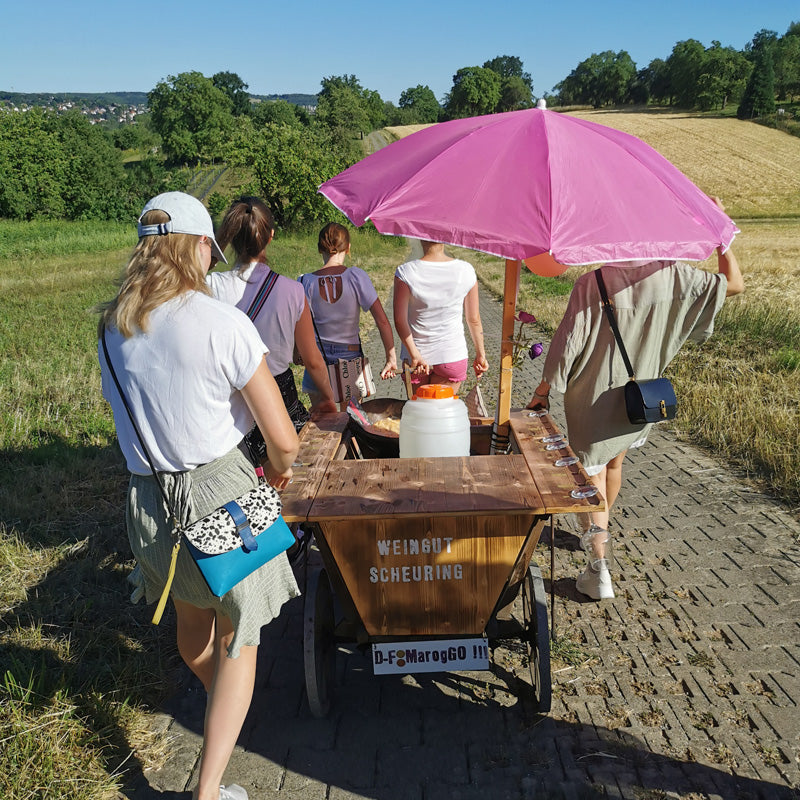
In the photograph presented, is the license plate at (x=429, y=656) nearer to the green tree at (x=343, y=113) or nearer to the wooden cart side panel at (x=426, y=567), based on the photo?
the wooden cart side panel at (x=426, y=567)

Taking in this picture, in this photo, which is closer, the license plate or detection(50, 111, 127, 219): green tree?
the license plate

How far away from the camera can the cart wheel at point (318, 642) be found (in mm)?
2848

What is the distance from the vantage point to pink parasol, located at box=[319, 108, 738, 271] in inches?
97.7

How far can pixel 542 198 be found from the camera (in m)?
2.57

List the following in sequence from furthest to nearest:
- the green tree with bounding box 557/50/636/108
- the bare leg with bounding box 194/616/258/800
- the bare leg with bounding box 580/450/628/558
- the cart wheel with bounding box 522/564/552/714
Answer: the green tree with bounding box 557/50/636/108
the bare leg with bounding box 580/450/628/558
the cart wheel with bounding box 522/564/552/714
the bare leg with bounding box 194/616/258/800

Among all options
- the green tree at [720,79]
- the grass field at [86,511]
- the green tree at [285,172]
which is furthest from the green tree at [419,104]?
the grass field at [86,511]

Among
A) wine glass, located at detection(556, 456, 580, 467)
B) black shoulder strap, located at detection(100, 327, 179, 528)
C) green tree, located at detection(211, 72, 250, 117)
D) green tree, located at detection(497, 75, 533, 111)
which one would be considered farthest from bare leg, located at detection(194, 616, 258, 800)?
green tree, located at detection(211, 72, 250, 117)

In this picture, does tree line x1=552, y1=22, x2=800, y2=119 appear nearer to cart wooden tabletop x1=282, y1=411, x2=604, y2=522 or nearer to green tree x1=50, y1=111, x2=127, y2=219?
green tree x1=50, y1=111, x2=127, y2=219

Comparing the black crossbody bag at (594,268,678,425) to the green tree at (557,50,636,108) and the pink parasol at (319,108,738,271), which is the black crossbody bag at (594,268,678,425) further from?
the green tree at (557,50,636,108)

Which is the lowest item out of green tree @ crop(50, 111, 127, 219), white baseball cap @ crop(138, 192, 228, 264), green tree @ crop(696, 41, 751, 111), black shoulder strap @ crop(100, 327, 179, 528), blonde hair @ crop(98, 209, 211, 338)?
green tree @ crop(50, 111, 127, 219)

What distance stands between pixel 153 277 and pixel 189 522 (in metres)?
0.73

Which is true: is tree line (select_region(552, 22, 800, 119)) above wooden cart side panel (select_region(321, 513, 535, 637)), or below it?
above

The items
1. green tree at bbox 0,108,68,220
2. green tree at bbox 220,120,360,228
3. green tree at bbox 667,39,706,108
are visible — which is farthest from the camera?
green tree at bbox 667,39,706,108

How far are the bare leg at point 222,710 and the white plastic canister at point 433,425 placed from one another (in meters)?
1.19
